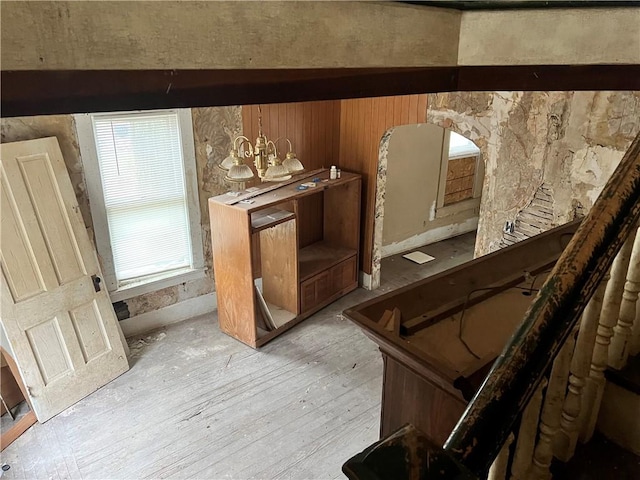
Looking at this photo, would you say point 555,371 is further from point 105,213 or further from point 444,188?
point 444,188

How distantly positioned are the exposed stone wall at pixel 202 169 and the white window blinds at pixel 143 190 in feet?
0.59

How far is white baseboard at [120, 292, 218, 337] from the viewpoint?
15.9 feet

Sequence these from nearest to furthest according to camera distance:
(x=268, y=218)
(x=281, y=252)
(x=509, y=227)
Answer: (x=509, y=227), (x=268, y=218), (x=281, y=252)

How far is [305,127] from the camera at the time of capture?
544 cm

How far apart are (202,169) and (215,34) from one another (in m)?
3.79

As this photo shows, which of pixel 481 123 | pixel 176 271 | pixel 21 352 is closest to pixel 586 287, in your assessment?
pixel 481 123

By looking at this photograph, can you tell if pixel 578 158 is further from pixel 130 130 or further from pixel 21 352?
pixel 21 352

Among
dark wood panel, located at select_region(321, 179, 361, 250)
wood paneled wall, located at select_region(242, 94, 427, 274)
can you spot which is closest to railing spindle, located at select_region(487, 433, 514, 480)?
wood paneled wall, located at select_region(242, 94, 427, 274)

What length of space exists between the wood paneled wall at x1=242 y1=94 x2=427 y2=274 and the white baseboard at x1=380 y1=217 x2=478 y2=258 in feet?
3.97

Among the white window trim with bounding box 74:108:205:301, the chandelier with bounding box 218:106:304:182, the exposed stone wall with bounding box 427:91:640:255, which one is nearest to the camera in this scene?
the exposed stone wall with bounding box 427:91:640:255

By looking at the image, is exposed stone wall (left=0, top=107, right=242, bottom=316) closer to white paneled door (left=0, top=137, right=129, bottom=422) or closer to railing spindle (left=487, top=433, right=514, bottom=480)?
white paneled door (left=0, top=137, right=129, bottom=422)

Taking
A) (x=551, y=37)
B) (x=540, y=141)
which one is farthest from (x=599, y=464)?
(x=540, y=141)

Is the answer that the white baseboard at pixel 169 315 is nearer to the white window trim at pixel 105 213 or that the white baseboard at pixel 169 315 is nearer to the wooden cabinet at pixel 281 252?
the white window trim at pixel 105 213

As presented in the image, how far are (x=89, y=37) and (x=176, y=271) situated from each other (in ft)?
13.8
